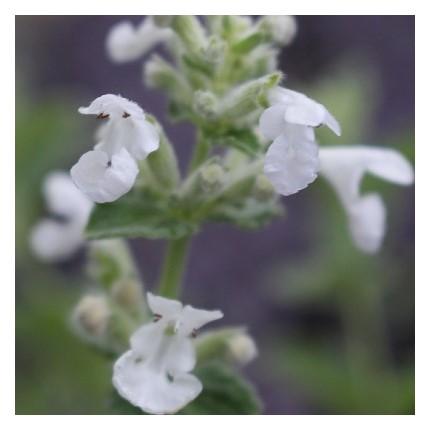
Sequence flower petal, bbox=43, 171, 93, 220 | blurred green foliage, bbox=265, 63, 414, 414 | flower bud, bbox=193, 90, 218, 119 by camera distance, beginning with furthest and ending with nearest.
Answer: blurred green foliage, bbox=265, 63, 414, 414 → flower petal, bbox=43, 171, 93, 220 → flower bud, bbox=193, 90, 218, 119

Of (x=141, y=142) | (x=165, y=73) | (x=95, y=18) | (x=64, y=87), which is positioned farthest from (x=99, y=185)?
(x=95, y=18)

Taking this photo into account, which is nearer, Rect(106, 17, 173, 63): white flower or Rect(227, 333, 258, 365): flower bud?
Rect(227, 333, 258, 365): flower bud

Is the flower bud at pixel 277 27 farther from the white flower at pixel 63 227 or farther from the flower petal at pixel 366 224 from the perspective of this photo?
the white flower at pixel 63 227

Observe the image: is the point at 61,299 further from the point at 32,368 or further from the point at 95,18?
the point at 95,18

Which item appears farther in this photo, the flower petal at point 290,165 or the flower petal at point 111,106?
the flower petal at point 111,106

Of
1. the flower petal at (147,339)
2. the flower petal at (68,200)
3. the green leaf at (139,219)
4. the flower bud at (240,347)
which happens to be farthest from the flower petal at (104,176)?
the flower petal at (68,200)

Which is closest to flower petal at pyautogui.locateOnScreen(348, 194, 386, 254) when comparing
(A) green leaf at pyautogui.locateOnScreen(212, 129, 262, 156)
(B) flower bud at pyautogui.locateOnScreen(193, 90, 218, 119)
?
(A) green leaf at pyautogui.locateOnScreen(212, 129, 262, 156)

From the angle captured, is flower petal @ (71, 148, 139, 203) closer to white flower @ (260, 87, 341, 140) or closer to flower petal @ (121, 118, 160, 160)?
flower petal @ (121, 118, 160, 160)
